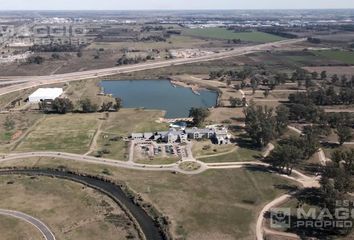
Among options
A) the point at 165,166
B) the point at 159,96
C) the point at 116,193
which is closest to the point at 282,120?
the point at 165,166

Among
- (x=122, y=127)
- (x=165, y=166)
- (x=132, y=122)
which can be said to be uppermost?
(x=132, y=122)

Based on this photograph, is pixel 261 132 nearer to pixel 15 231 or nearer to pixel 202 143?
pixel 202 143

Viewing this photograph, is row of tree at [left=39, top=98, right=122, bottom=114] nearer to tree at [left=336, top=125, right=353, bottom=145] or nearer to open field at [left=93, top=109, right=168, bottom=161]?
open field at [left=93, top=109, right=168, bottom=161]

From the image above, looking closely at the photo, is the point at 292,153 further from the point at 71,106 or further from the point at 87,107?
the point at 71,106

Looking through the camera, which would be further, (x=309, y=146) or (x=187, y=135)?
Result: (x=187, y=135)

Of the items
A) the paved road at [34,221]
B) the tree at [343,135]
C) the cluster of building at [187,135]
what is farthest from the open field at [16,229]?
the tree at [343,135]

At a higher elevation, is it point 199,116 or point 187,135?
point 199,116

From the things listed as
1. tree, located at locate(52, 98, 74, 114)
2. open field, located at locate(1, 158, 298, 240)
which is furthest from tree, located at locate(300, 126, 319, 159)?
tree, located at locate(52, 98, 74, 114)

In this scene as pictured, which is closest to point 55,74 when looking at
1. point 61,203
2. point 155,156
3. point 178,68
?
point 178,68
